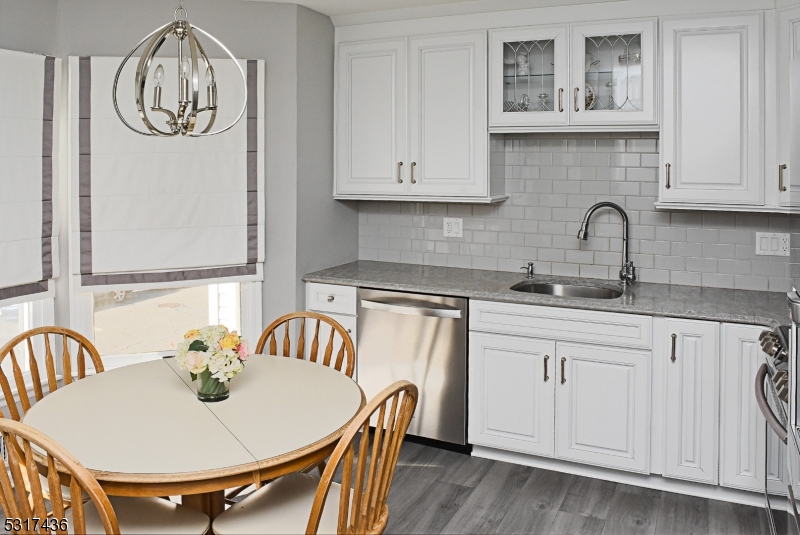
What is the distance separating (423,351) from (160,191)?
156 centimetres

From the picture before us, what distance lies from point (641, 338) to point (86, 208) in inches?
105

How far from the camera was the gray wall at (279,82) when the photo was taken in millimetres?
3414

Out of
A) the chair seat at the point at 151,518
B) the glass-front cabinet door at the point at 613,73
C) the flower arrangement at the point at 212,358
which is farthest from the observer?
the glass-front cabinet door at the point at 613,73

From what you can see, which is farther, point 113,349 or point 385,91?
point 385,91

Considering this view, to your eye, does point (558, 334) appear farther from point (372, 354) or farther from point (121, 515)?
point (121, 515)

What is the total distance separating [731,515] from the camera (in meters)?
3.05

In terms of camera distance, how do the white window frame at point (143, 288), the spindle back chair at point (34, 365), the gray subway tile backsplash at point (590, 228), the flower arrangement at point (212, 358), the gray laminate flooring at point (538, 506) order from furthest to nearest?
1. the gray subway tile backsplash at point (590, 228)
2. the white window frame at point (143, 288)
3. the gray laminate flooring at point (538, 506)
4. the spindle back chair at point (34, 365)
5. the flower arrangement at point (212, 358)

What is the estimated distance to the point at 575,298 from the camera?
11.0 ft

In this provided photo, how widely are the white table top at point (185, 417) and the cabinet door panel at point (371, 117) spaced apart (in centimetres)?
160

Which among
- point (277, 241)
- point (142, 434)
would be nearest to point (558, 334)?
point (277, 241)

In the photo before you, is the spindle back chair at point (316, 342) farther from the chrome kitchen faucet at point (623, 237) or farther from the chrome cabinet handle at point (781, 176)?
the chrome cabinet handle at point (781, 176)

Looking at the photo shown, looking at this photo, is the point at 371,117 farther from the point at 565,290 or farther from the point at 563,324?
the point at 563,324

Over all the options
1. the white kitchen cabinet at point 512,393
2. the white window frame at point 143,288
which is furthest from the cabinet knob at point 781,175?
the white window frame at point 143,288

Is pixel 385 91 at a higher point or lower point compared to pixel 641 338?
higher
